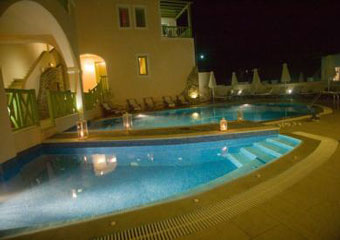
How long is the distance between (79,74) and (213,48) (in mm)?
32358

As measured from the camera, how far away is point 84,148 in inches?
308

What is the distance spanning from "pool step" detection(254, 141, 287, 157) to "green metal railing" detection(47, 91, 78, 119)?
7472 mm

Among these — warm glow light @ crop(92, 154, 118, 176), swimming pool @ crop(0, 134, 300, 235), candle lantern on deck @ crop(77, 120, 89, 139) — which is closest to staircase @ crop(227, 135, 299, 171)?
swimming pool @ crop(0, 134, 300, 235)

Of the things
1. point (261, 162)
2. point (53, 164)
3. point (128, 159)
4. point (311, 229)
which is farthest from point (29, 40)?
point (311, 229)

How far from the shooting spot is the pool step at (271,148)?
19.5 ft

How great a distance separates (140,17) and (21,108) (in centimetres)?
1208

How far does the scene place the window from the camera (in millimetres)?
16859

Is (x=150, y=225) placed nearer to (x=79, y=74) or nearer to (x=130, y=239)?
(x=130, y=239)

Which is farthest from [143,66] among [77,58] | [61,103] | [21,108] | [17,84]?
[21,108]

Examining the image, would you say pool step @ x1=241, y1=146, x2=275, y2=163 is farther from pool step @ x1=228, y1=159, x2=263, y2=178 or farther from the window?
the window

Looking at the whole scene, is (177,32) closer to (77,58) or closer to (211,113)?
(211,113)

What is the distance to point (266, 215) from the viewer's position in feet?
9.09

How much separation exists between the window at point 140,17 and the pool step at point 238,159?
13226 millimetres

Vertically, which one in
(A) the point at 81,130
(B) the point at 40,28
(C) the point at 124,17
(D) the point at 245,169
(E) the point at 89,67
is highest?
(C) the point at 124,17
